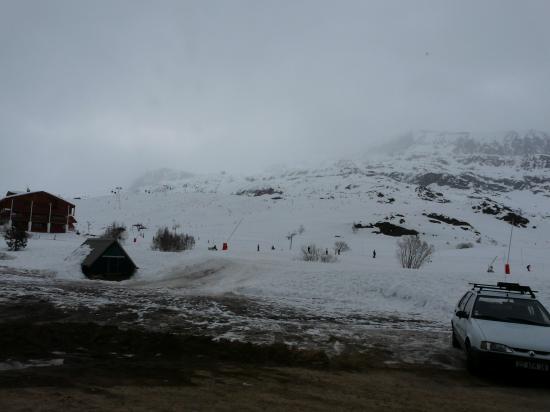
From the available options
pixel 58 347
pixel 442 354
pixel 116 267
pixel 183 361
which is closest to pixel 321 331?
pixel 442 354

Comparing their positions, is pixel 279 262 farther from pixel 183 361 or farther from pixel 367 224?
pixel 367 224

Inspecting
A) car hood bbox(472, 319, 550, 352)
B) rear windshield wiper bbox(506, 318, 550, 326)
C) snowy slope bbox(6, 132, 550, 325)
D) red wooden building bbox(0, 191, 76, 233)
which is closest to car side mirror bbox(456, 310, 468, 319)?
car hood bbox(472, 319, 550, 352)

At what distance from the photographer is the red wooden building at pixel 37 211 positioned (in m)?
53.8

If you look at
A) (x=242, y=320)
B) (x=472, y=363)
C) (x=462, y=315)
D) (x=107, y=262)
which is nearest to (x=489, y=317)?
(x=462, y=315)

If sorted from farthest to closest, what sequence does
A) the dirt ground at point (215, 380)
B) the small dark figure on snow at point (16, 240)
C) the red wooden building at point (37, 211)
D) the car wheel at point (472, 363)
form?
the red wooden building at point (37, 211), the small dark figure on snow at point (16, 240), the car wheel at point (472, 363), the dirt ground at point (215, 380)

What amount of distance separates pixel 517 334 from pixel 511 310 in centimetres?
135

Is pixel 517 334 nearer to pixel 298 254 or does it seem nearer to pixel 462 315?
pixel 462 315

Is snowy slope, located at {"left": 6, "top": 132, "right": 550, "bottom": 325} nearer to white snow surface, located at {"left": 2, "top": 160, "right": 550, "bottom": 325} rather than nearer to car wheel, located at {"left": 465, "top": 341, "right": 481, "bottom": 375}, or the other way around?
white snow surface, located at {"left": 2, "top": 160, "right": 550, "bottom": 325}

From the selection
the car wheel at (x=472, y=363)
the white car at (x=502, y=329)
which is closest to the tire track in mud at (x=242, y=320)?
the car wheel at (x=472, y=363)

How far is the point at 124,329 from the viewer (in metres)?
11.5

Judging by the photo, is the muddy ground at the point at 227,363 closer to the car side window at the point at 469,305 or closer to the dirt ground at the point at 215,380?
the dirt ground at the point at 215,380

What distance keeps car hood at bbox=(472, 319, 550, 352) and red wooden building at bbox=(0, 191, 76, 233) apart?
53.0 meters

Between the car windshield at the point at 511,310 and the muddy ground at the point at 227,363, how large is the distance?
1115 millimetres

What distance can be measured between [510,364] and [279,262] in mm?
17533
